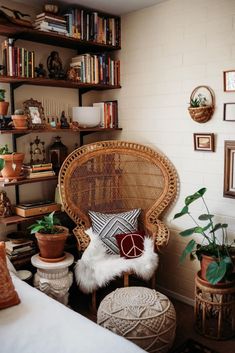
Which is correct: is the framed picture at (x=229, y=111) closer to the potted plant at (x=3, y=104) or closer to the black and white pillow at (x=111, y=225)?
the black and white pillow at (x=111, y=225)

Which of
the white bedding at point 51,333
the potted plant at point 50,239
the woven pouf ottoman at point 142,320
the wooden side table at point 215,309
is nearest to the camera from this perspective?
the white bedding at point 51,333

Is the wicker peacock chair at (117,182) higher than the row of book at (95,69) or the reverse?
the reverse

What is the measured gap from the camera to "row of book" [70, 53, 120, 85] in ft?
10.1

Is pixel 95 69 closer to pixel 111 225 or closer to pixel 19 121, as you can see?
pixel 19 121

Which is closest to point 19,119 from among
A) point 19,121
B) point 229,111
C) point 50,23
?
point 19,121

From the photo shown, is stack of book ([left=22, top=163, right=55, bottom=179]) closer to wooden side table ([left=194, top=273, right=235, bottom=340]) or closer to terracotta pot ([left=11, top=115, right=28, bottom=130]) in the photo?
terracotta pot ([left=11, top=115, right=28, bottom=130])

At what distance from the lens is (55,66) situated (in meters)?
3.06

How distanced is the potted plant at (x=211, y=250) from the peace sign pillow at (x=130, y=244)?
346 mm

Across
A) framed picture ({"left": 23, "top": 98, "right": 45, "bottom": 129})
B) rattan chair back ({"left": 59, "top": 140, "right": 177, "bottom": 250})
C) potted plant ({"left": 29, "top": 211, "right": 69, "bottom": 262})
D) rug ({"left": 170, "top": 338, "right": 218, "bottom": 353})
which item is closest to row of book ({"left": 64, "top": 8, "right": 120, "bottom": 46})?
framed picture ({"left": 23, "top": 98, "right": 45, "bottom": 129})

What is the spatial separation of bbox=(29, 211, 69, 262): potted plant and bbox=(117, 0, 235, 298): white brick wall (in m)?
0.99

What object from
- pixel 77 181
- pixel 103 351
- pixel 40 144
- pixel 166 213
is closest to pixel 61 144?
pixel 40 144

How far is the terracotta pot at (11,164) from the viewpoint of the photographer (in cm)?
261

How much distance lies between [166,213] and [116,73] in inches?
53.7

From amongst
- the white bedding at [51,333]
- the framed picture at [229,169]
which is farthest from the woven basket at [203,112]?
the white bedding at [51,333]
